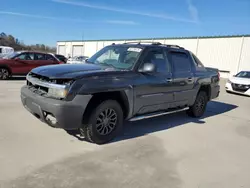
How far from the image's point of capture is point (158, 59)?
17.6 feet

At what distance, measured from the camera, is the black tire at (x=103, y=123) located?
4.14 meters

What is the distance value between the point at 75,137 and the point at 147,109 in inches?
62.0

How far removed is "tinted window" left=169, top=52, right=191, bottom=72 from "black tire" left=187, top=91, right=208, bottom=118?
1.06 metres

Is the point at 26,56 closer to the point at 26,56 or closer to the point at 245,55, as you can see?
the point at 26,56

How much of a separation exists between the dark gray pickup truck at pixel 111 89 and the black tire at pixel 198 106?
470mm

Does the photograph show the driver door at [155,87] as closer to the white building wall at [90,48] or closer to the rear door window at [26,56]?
the rear door window at [26,56]

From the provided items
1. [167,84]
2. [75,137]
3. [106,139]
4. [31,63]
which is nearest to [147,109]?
[167,84]

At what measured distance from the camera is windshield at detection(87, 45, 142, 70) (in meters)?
4.93

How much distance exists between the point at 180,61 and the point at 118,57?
5.65 ft

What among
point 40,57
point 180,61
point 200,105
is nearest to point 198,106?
point 200,105

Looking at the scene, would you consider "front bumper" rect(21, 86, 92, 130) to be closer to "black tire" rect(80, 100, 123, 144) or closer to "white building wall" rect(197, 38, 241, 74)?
"black tire" rect(80, 100, 123, 144)

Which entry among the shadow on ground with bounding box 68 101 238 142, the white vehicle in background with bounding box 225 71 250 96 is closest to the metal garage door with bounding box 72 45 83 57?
the white vehicle in background with bounding box 225 71 250 96

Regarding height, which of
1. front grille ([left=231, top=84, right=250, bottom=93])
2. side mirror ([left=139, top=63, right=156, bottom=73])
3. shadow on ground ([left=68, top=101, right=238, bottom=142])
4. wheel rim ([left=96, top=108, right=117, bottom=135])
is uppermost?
side mirror ([left=139, top=63, right=156, bottom=73])

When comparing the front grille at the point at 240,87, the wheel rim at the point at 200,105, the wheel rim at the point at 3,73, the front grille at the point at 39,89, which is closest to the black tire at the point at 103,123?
the front grille at the point at 39,89
